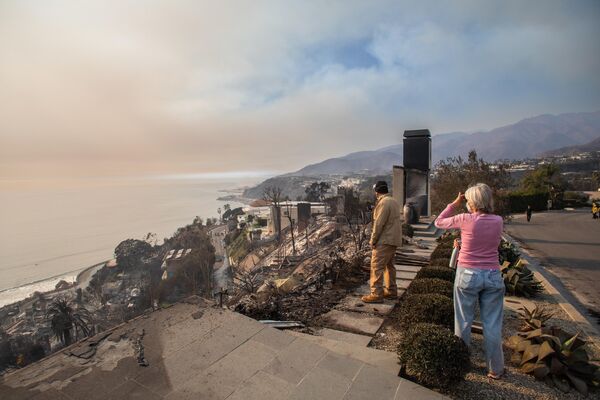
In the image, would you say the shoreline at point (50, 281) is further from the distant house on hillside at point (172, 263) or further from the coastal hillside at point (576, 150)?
the coastal hillside at point (576, 150)

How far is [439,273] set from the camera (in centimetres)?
558

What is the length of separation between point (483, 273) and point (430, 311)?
4.01ft

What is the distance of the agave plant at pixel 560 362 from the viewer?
3115 millimetres

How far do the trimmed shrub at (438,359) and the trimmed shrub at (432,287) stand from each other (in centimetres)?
179

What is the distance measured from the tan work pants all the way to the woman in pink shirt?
206 cm

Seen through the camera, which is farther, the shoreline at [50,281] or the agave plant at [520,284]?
the shoreline at [50,281]

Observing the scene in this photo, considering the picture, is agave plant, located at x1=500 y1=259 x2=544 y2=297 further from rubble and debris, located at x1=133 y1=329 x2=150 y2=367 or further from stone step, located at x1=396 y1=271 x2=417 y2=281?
rubble and debris, located at x1=133 y1=329 x2=150 y2=367

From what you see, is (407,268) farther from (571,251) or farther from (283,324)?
(571,251)

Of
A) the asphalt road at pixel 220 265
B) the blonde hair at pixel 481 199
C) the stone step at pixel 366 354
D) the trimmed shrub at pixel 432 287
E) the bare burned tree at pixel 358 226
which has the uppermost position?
the blonde hair at pixel 481 199

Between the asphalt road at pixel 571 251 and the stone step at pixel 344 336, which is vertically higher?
the stone step at pixel 344 336

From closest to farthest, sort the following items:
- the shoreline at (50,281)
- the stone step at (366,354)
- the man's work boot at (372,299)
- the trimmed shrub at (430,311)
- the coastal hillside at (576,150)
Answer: the stone step at (366,354) < the trimmed shrub at (430,311) < the man's work boot at (372,299) < the shoreline at (50,281) < the coastal hillside at (576,150)

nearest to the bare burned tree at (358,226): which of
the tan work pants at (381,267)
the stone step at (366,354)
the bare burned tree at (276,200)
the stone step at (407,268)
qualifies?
the stone step at (407,268)

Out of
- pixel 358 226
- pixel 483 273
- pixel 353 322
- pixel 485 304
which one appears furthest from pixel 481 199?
pixel 358 226

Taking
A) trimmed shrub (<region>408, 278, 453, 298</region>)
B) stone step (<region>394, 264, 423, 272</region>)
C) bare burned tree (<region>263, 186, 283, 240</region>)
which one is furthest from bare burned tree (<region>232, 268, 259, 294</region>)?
bare burned tree (<region>263, 186, 283, 240</region>)
